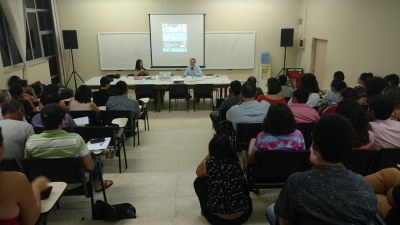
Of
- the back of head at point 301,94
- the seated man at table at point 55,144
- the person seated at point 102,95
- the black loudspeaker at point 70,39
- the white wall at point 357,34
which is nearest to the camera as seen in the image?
the seated man at table at point 55,144

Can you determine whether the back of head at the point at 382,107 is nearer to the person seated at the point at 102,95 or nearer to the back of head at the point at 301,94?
the back of head at the point at 301,94

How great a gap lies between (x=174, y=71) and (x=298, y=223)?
840 cm

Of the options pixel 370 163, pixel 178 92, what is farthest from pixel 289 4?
pixel 370 163

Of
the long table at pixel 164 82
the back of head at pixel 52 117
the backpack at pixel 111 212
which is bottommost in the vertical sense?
the backpack at pixel 111 212

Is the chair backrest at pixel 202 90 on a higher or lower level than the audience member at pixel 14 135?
lower

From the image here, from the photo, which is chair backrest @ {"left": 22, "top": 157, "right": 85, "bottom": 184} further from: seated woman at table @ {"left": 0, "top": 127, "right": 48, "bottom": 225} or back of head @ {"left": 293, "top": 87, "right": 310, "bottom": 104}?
back of head @ {"left": 293, "top": 87, "right": 310, "bottom": 104}

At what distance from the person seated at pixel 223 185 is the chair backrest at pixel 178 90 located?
454 cm

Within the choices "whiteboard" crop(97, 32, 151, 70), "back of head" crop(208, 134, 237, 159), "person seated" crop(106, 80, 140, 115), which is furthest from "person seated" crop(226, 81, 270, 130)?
"whiteboard" crop(97, 32, 151, 70)

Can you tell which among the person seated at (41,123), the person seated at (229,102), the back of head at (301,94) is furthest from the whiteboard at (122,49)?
the back of head at (301,94)

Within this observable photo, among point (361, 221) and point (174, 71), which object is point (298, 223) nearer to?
point (361, 221)

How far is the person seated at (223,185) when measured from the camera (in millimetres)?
2463

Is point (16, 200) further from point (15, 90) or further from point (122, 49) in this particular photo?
point (122, 49)

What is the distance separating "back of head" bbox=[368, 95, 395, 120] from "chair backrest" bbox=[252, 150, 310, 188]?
0.78m

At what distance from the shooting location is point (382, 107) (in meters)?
2.70
